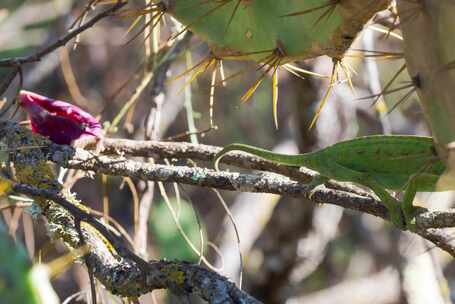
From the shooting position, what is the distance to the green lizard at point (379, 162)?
1.79 metres

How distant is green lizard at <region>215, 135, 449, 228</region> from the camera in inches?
70.6

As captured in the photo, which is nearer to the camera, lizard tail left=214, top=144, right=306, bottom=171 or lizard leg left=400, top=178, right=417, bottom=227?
lizard leg left=400, top=178, right=417, bottom=227

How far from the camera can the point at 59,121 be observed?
81.7 inches

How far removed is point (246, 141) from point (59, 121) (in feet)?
12.0

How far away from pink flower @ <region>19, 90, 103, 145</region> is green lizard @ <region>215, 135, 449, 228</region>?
37cm

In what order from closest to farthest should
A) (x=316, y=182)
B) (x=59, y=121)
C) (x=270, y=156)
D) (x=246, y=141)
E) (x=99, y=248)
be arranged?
(x=99, y=248), (x=316, y=182), (x=270, y=156), (x=59, y=121), (x=246, y=141)

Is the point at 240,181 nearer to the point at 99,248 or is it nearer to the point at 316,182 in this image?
the point at 316,182

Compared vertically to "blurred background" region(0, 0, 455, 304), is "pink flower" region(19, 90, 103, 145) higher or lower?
lower

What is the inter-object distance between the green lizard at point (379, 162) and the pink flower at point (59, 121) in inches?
14.5

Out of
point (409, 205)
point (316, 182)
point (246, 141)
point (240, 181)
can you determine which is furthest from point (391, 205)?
point (246, 141)

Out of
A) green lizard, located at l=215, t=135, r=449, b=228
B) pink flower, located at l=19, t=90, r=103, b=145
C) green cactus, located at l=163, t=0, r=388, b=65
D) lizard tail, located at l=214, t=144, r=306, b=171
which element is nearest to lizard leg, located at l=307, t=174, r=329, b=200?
green lizard, located at l=215, t=135, r=449, b=228

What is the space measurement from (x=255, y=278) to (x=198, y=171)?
2.58 m

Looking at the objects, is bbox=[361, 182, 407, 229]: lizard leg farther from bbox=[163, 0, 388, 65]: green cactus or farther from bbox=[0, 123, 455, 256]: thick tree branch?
bbox=[163, 0, 388, 65]: green cactus

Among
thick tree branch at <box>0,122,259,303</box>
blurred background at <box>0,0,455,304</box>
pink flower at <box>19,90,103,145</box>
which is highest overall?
blurred background at <box>0,0,455,304</box>
